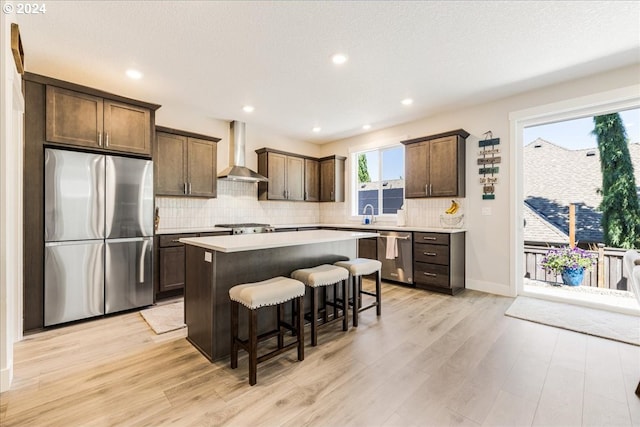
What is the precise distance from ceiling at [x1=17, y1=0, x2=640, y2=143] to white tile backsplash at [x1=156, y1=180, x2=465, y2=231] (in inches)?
61.9

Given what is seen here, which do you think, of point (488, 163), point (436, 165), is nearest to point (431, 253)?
point (436, 165)

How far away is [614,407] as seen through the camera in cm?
172

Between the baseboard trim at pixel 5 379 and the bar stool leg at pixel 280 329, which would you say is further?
the bar stool leg at pixel 280 329

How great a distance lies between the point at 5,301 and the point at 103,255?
1303 mm

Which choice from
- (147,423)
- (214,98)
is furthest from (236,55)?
(147,423)

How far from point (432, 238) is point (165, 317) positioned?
11.8ft

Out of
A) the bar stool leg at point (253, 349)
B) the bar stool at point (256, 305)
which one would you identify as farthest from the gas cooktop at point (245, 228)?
the bar stool leg at point (253, 349)

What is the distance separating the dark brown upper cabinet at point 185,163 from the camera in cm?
411

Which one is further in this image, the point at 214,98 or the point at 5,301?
the point at 214,98

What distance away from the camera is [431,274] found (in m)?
4.19

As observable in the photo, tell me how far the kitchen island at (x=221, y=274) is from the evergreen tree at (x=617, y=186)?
15.1 feet

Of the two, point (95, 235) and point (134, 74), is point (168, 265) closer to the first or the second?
point (95, 235)

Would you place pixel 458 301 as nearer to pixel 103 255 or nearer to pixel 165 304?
pixel 165 304

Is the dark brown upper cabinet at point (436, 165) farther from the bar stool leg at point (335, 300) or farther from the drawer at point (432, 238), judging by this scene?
the bar stool leg at point (335, 300)
